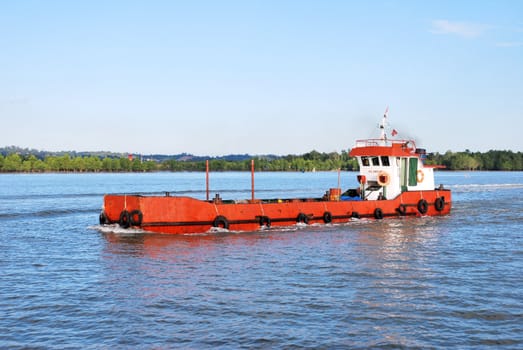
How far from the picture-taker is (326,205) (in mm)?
34531

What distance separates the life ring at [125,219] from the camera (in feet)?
93.3

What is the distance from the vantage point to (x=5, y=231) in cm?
3288

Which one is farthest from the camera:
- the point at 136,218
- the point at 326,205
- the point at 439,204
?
the point at 439,204

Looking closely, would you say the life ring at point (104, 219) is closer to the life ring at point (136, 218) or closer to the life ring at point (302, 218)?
the life ring at point (136, 218)

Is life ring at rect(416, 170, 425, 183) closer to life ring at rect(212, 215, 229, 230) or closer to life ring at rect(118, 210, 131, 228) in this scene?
life ring at rect(212, 215, 229, 230)

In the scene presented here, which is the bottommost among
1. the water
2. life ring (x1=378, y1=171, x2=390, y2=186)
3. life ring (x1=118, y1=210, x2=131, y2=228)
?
the water

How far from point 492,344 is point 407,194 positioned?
85.6ft

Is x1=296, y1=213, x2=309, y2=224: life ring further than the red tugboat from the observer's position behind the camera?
Yes

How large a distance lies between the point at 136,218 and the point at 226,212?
463 centimetres

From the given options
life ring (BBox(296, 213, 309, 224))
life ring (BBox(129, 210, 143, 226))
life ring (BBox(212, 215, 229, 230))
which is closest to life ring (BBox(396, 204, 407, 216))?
life ring (BBox(296, 213, 309, 224))

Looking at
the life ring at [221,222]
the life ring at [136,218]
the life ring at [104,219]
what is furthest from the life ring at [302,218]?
the life ring at [104,219]

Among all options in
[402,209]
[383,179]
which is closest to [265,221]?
[383,179]

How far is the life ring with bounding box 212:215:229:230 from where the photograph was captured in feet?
97.8

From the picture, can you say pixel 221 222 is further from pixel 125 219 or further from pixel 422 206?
pixel 422 206
